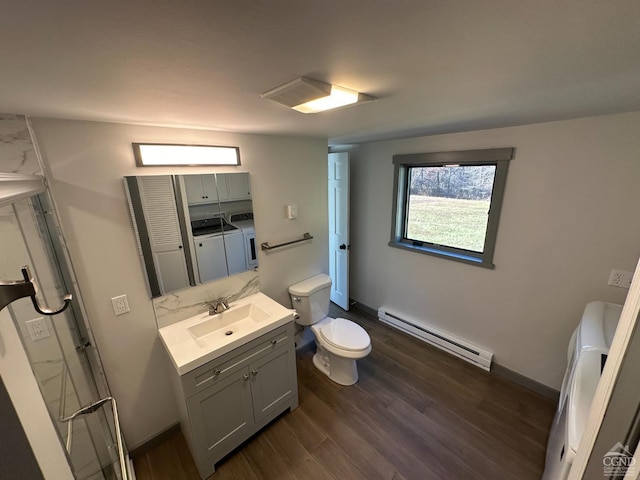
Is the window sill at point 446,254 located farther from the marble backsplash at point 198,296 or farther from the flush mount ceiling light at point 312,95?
the flush mount ceiling light at point 312,95

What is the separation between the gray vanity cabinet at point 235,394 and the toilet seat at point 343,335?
0.43 metres

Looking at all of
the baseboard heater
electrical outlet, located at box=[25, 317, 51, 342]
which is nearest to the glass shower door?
electrical outlet, located at box=[25, 317, 51, 342]

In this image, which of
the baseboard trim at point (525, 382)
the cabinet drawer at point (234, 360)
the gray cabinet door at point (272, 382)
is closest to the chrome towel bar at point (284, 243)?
the cabinet drawer at point (234, 360)

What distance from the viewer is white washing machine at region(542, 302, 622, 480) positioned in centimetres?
93

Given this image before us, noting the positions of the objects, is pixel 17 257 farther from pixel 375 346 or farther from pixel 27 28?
pixel 375 346

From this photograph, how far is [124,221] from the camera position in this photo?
149cm

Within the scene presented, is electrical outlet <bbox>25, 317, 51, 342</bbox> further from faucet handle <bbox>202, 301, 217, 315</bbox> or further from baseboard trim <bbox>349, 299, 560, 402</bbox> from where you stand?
baseboard trim <bbox>349, 299, 560, 402</bbox>

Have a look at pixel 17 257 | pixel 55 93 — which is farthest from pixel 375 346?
pixel 55 93

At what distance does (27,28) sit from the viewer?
0.46 meters

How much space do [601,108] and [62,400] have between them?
2.81m

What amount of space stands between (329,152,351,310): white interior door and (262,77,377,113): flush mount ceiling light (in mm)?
1806

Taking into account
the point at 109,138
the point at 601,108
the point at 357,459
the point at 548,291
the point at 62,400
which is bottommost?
the point at 357,459

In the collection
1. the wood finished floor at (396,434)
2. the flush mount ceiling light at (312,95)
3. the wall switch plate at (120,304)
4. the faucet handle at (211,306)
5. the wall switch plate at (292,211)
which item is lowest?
the wood finished floor at (396,434)

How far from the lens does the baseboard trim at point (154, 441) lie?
5.69 ft
